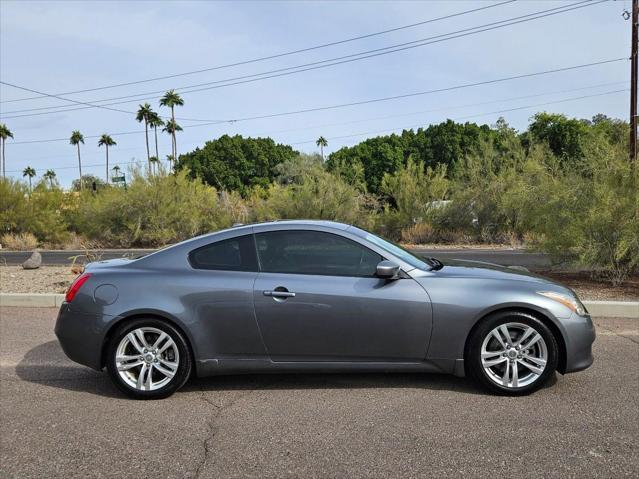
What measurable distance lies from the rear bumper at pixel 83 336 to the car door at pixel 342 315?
1.38 m

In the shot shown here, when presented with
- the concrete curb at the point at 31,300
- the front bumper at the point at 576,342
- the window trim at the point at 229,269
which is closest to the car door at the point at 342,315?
the window trim at the point at 229,269

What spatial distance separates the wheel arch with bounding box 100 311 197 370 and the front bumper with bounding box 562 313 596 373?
307 centimetres

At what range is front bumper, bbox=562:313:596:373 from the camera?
446 centimetres

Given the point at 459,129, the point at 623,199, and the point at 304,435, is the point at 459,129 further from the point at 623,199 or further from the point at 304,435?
the point at 304,435

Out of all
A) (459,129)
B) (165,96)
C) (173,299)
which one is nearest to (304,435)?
(173,299)

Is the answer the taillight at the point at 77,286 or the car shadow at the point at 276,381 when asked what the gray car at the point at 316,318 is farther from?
the car shadow at the point at 276,381

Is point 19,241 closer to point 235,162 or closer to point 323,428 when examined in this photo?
point 323,428

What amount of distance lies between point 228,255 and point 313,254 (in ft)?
2.44

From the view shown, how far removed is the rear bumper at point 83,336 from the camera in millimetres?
4656

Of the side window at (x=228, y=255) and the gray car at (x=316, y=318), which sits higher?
the side window at (x=228, y=255)

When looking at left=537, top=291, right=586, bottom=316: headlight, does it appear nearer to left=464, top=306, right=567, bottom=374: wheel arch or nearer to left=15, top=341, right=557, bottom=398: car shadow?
left=464, top=306, right=567, bottom=374: wheel arch

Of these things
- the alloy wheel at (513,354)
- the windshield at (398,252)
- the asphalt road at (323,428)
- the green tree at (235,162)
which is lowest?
the asphalt road at (323,428)

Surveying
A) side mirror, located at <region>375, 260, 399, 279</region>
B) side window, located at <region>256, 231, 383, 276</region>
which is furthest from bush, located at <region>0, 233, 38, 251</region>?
side mirror, located at <region>375, 260, 399, 279</region>

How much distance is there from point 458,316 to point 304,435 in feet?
5.15
